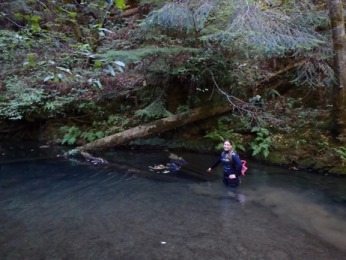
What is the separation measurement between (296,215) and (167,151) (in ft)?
→ 22.8

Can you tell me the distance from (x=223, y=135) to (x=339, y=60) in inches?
178

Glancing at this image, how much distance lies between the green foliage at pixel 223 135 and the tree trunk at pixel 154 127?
461mm

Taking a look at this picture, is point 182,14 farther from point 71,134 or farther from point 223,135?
point 71,134

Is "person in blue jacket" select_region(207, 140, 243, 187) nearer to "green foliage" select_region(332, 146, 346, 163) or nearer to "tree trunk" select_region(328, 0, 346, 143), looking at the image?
"green foliage" select_region(332, 146, 346, 163)

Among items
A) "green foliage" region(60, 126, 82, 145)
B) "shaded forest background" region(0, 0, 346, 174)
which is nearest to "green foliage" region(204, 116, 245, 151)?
"shaded forest background" region(0, 0, 346, 174)

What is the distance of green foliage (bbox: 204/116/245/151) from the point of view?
38.3 ft

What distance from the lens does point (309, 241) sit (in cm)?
541

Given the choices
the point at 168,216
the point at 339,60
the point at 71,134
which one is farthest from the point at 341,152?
the point at 71,134

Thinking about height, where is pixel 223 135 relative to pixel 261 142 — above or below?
above

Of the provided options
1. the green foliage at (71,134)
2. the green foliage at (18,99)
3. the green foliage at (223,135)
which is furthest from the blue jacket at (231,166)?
the green foliage at (18,99)

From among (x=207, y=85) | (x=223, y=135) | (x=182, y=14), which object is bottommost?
(x=223, y=135)

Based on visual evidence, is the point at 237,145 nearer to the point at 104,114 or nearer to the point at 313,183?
the point at 313,183

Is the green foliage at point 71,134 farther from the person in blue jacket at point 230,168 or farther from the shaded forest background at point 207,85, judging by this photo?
the person in blue jacket at point 230,168

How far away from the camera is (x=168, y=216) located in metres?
6.61
